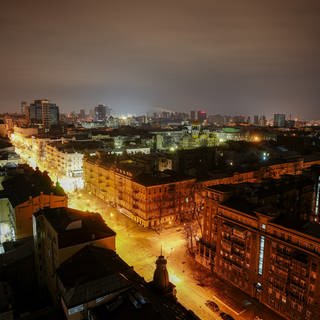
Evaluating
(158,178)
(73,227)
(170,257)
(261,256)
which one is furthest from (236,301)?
(158,178)

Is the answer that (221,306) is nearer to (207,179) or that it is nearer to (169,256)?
(169,256)

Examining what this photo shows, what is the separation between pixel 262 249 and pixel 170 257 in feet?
61.9

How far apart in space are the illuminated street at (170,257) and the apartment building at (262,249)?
3.29m

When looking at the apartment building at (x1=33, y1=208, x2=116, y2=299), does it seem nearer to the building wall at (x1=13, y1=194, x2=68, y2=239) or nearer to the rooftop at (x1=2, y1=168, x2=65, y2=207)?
the building wall at (x1=13, y1=194, x2=68, y2=239)

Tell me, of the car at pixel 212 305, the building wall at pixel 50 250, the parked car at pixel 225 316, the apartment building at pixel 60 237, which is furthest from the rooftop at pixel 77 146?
the parked car at pixel 225 316

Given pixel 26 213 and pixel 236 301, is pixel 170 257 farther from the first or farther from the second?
pixel 26 213

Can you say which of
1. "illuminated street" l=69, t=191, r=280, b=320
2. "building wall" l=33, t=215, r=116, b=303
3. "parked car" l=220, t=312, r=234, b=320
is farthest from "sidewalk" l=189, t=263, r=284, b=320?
"building wall" l=33, t=215, r=116, b=303

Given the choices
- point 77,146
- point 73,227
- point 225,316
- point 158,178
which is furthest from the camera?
point 77,146

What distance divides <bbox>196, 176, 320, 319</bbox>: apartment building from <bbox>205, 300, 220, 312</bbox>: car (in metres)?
7.06

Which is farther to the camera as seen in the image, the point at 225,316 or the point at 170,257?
the point at 170,257

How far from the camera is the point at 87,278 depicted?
31.8 meters

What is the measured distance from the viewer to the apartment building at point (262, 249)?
4028 cm

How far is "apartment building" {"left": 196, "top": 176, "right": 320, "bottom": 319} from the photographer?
1586 inches

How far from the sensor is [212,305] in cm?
4416
